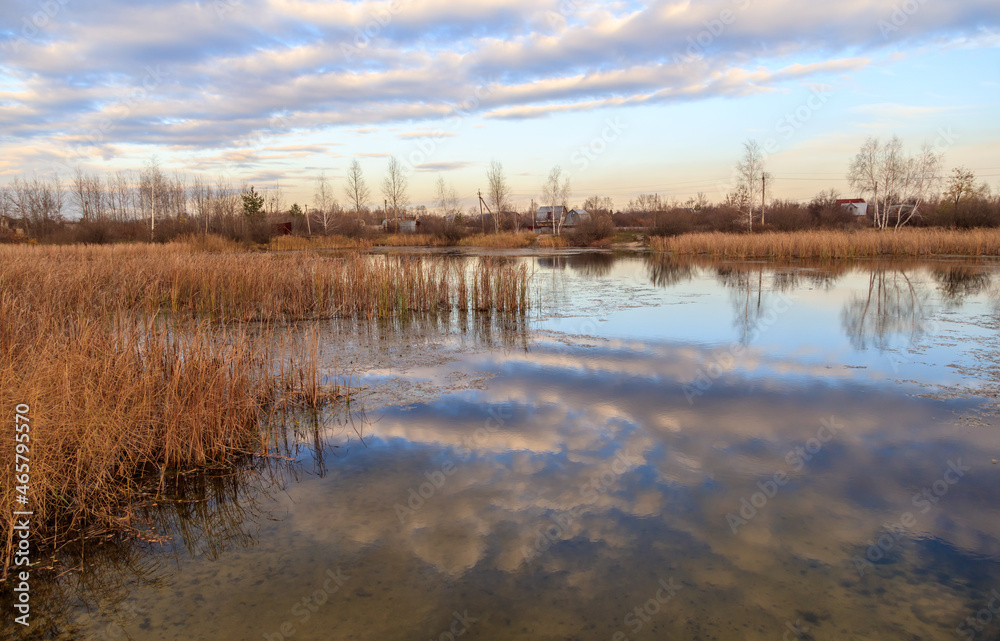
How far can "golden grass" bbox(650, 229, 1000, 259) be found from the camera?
23.5m

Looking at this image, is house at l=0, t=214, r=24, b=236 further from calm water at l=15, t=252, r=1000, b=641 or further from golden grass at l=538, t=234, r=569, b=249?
calm water at l=15, t=252, r=1000, b=641

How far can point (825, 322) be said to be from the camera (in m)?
9.98

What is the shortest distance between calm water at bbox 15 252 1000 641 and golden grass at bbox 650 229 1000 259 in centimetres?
1890

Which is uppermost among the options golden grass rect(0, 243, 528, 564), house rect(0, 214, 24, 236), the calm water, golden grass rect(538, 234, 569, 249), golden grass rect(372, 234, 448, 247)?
house rect(0, 214, 24, 236)

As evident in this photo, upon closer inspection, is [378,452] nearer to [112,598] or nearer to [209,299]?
[112,598]

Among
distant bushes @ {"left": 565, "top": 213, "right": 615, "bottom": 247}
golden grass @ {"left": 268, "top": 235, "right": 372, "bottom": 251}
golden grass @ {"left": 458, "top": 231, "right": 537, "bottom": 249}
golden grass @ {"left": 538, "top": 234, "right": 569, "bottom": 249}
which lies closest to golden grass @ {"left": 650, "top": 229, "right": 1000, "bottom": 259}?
golden grass @ {"left": 538, "top": 234, "right": 569, "bottom": 249}

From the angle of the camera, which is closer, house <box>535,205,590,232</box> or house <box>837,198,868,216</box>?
house <box>837,198,868,216</box>

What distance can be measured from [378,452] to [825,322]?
29.0ft

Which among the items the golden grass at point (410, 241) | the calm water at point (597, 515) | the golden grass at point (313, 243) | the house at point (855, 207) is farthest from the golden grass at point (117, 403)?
the house at point (855, 207)

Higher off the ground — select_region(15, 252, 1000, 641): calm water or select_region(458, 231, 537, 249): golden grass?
select_region(458, 231, 537, 249): golden grass

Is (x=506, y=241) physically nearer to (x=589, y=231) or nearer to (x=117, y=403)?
(x=589, y=231)

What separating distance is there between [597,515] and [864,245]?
26066mm

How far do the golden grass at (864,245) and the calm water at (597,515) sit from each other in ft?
62.0

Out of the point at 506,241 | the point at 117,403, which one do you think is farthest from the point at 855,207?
the point at 117,403
